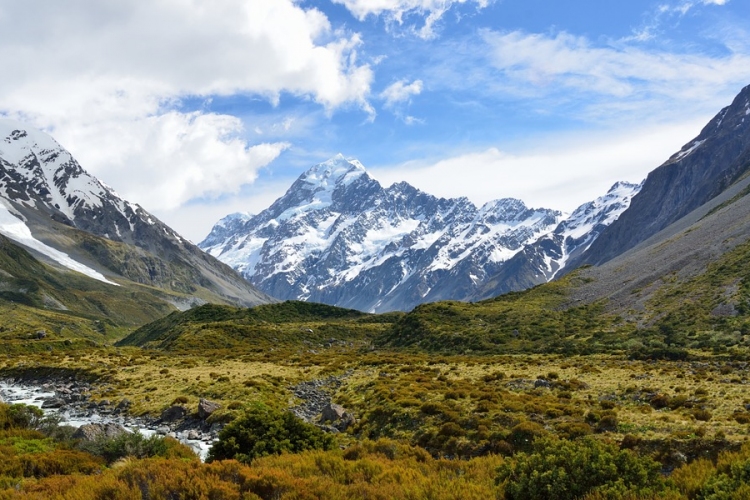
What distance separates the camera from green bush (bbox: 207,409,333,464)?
19859 millimetres

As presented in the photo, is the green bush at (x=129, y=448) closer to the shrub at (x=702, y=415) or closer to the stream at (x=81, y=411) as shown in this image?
the stream at (x=81, y=411)

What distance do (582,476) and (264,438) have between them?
40.3 ft

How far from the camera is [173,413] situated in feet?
112

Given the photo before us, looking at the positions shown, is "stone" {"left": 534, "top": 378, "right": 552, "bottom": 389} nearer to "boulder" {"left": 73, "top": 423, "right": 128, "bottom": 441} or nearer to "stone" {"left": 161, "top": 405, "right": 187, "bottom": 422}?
"stone" {"left": 161, "top": 405, "right": 187, "bottom": 422}

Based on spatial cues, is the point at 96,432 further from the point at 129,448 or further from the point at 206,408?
the point at 206,408

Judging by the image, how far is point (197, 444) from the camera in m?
27.4

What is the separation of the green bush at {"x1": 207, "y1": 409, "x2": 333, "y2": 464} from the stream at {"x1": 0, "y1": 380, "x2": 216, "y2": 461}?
12.5 feet

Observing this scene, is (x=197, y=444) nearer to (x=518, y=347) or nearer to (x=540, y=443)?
(x=540, y=443)

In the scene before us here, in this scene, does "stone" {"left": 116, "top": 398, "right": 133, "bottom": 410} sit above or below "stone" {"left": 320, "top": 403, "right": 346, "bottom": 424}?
above

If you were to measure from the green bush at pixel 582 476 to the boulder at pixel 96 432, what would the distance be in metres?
17.9

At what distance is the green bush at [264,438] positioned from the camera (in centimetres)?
1986

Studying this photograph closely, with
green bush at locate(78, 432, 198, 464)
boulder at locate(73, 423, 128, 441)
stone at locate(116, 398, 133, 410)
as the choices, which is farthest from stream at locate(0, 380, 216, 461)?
green bush at locate(78, 432, 198, 464)

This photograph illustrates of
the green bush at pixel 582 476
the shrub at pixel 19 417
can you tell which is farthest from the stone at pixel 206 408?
the green bush at pixel 582 476

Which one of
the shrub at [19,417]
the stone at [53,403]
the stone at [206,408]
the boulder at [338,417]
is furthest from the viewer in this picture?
the stone at [53,403]
